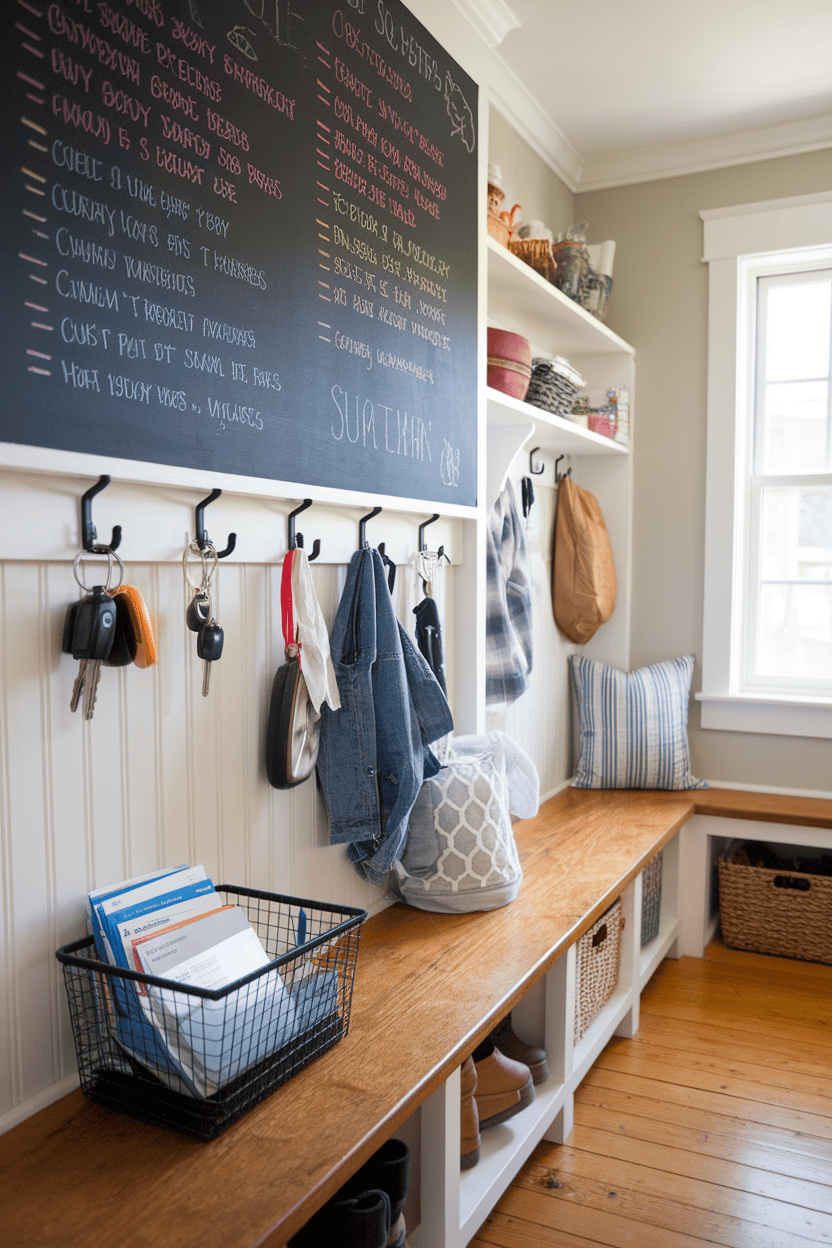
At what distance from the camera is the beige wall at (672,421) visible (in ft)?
10.5

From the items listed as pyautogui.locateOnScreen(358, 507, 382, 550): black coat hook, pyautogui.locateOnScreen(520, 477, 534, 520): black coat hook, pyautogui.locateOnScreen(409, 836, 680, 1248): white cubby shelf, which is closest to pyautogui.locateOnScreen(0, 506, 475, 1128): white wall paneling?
pyautogui.locateOnScreen(358, 507, 382, 550): black coat hook

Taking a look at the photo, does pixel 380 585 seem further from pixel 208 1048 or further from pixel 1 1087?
pixel 1 1087

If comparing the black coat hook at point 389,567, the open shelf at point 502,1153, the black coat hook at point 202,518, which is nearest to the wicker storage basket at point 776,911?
the open shelf at point 502,1153

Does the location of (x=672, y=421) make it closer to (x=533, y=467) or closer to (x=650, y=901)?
(x=533, y=467)

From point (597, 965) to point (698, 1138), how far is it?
1.37 ft

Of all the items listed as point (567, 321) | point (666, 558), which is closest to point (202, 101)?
point (567, 321)

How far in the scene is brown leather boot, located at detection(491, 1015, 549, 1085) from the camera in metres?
Answer: 1.96

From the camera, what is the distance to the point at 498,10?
2195mm

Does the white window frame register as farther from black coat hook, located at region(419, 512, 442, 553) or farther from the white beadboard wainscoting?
the white beadboard wainscoting

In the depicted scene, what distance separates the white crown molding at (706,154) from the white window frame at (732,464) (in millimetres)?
163

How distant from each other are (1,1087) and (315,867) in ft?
2.21

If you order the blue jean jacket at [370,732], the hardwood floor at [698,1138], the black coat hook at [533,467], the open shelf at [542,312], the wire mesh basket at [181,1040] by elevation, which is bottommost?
the hardwood floor at [698,1138]

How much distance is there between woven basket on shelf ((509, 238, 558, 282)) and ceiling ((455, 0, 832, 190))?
1.51 feet

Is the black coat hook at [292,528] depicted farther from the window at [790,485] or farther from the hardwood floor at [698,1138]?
the window at [790,485]
